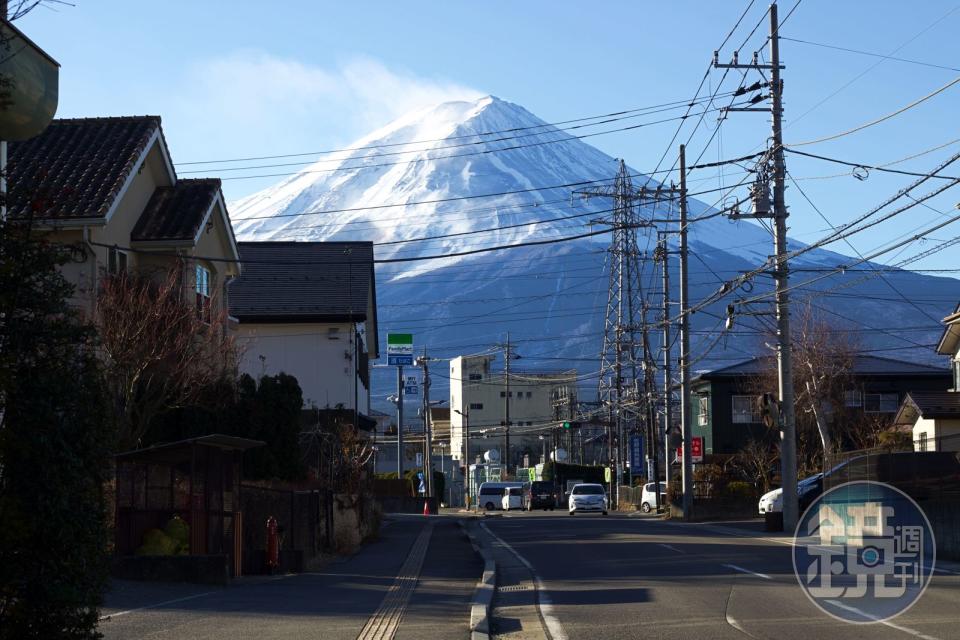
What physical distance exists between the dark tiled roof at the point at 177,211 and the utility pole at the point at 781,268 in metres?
14.8

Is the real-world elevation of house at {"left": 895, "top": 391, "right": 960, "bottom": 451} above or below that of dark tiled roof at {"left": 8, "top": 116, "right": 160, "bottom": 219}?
below

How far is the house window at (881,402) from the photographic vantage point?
57.4m

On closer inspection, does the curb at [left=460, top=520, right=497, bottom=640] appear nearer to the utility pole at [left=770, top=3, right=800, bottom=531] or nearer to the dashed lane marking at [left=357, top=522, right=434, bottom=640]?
the dashed lane marking at [left=357, top=522, right=434, bottom=640]

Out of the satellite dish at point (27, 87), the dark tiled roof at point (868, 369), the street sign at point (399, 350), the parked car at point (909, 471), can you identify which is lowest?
the parked car at point (909, 471)

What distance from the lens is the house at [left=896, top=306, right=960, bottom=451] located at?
40.7 meters

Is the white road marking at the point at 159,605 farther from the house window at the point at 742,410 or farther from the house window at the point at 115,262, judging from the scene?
the house window at the point at 742,410

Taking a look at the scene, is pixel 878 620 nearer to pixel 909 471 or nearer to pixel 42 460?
pixel 42 460

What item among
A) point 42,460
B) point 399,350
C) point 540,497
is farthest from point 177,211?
point 540,497

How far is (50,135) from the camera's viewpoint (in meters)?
26.7

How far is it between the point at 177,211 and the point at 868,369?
41124 mm

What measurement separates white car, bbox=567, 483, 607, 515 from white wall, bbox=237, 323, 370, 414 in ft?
51.8

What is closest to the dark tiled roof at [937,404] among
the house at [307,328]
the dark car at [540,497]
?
the house at [307,328]

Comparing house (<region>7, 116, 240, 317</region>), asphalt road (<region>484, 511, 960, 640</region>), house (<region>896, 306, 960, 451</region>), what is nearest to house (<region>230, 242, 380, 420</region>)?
house (<region>7, 116, 240, 317</region>)

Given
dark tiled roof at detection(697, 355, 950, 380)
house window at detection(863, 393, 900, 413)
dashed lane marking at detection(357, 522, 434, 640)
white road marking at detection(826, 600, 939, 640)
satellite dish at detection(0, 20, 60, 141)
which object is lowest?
dashed lane marking at detection(357, 522, 434, 640)
